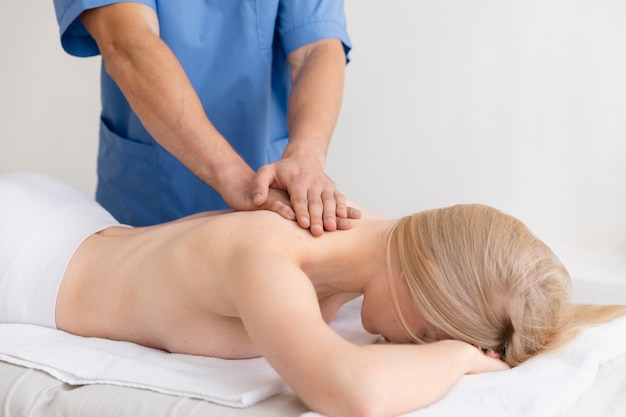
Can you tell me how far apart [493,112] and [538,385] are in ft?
4.65

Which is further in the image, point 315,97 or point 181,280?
point 315,97

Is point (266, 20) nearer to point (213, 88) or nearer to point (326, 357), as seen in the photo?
point (213, 88)

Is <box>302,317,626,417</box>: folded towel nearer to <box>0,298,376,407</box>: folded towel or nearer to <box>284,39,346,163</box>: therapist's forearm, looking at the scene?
<box>0,298,376,407</box>: folded towel

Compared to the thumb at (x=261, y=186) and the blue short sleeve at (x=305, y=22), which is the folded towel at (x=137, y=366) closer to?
the thumb at (x=261, y=186)

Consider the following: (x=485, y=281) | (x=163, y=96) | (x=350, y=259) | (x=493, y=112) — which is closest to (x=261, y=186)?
(x=350, y=259)

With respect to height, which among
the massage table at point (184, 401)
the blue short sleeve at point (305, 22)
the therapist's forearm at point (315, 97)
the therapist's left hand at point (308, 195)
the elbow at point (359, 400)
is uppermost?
the blue short sleeve at point (305, 22)

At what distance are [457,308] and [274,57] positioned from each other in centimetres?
108

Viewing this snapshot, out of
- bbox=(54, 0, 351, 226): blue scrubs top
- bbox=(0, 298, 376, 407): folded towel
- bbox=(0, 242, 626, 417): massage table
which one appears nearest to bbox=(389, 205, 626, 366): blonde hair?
bbox=(0, 242, 626, 417): massage table

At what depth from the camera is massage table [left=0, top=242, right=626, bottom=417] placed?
3.91ft

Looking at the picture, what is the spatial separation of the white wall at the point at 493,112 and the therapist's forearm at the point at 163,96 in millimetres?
1027

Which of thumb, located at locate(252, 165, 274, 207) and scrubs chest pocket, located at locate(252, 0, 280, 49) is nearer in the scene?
thumb, located at locate(252, 165, 274, 207)

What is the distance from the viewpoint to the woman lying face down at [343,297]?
1172 millimetres

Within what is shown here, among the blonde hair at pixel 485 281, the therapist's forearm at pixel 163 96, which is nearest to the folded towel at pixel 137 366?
the blonde hair at pixel 485 281

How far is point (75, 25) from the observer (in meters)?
1.92
